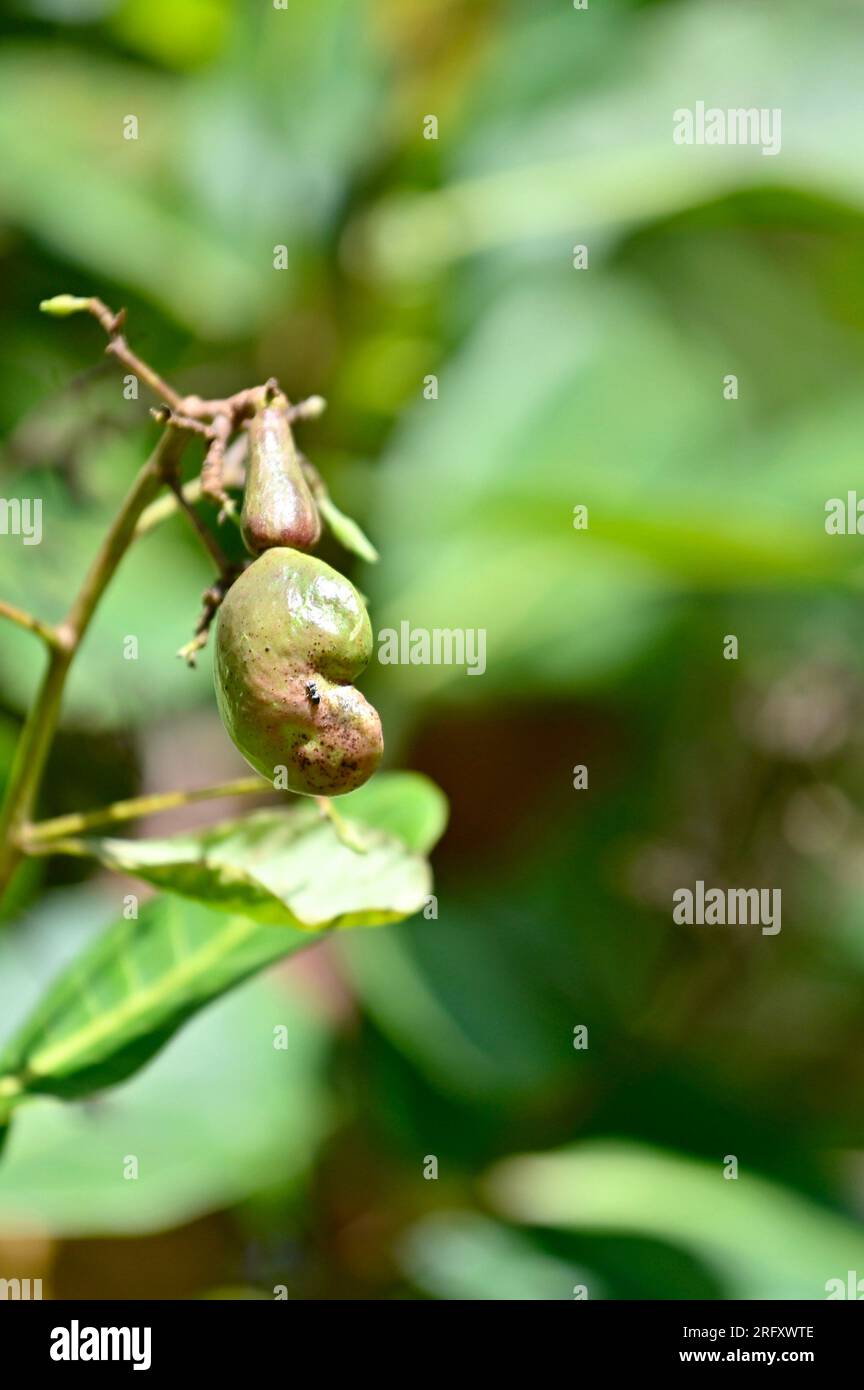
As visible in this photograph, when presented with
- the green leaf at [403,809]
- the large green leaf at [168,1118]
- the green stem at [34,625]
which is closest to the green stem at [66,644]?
the green stem at [34,625]

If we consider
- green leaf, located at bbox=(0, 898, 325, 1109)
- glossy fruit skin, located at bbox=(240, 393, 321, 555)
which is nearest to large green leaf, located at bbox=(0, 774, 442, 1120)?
green leaf, located at bbox=(0, 898, 325, 1109)

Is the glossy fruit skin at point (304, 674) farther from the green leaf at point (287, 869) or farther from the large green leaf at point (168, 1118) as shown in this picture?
the large green leaf at point (168, 1118)

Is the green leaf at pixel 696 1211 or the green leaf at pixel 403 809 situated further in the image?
the green leaf at pixel 696 1211

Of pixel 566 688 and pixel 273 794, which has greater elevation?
pixel 566 688

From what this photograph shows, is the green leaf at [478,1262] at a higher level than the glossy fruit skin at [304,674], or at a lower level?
lower

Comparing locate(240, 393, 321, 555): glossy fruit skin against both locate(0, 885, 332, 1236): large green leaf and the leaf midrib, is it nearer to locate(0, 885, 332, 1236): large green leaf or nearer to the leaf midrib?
the leaf midrib

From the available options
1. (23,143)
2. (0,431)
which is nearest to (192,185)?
(23,143)

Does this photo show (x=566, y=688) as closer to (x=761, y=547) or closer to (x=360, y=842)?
(x=761, y=547)
